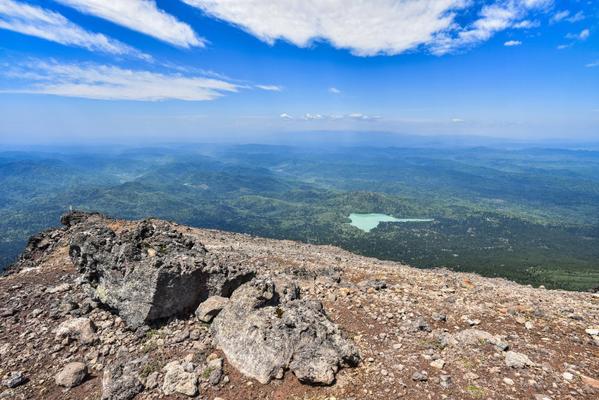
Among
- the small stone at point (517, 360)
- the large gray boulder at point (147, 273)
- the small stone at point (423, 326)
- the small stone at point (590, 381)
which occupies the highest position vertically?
the large gray boulder at point (147, 273)

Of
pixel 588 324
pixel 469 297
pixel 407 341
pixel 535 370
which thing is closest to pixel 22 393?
pixel 407 341

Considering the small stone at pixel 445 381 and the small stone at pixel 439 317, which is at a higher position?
the small stone at pixel 445 381

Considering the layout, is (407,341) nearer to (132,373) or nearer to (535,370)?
(535,370)

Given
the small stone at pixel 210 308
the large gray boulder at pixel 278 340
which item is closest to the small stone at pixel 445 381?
the large gray boulder at pixel 278 340

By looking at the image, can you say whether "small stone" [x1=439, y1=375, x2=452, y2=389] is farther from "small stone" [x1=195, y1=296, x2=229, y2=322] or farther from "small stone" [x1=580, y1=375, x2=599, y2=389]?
"small stone" [x1=195, y1=296, x2=229, y2=322]

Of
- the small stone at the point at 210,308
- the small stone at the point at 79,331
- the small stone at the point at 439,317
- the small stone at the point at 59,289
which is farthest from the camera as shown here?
the small stone at the point at 59,289

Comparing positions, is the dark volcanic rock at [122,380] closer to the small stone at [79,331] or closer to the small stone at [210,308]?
the small stone at [79,331]

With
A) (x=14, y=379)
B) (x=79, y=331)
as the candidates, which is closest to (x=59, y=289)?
(x=79, y=331)
